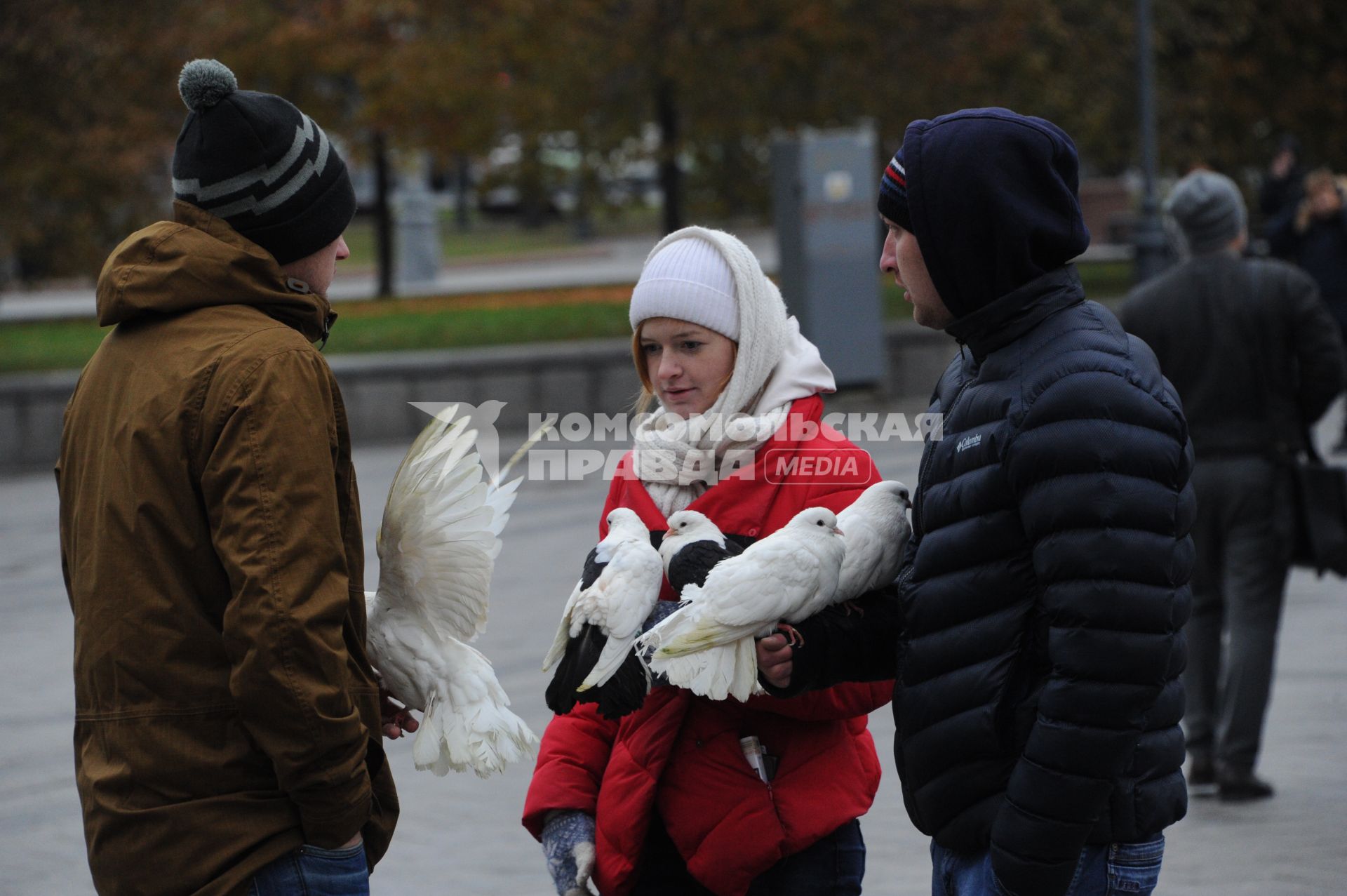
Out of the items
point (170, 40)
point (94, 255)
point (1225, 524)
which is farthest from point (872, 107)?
point (1225, 524)

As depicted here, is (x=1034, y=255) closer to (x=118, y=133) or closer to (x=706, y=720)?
(x=706, y=720)

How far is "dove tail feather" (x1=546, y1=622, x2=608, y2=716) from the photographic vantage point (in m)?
2.73

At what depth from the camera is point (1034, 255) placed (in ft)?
8.24

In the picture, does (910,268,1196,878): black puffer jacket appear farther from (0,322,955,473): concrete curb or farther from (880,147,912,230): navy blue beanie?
(0,322,955,473): concrete curb

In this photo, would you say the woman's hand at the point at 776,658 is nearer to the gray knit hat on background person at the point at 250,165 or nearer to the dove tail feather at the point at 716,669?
the dove tail feather at the point at 716,669

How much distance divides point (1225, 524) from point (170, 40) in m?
13.5

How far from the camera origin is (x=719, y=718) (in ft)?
9.71

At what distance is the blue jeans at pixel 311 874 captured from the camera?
2461 millimetres

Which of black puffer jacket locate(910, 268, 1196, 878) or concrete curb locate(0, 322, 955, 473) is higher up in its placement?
black puffer jacket locate(910, 268, 1196, 878)

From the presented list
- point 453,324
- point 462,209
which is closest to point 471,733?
point 453,324

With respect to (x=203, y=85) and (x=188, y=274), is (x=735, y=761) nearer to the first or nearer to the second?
(x=188, y=274)

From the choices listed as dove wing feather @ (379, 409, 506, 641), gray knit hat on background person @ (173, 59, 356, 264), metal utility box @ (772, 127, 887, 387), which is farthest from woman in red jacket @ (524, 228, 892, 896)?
metal utility box @ (772, 127, 887, 387)

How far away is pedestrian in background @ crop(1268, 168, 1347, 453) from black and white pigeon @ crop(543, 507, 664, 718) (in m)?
10.2

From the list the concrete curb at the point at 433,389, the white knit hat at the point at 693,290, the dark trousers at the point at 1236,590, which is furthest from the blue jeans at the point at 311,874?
the concrete curb at the point at 433,389
